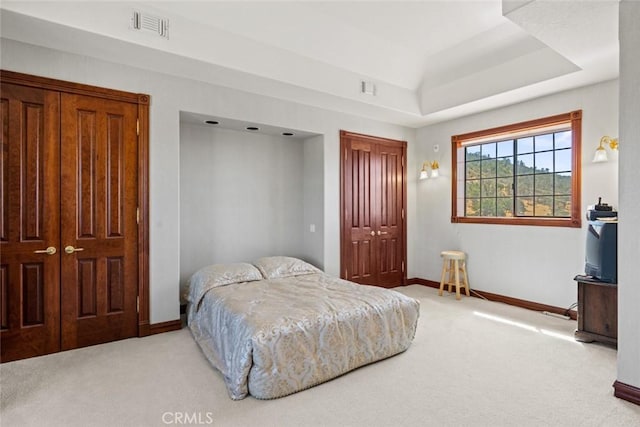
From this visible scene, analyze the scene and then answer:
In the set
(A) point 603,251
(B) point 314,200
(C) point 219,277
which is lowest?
(C) point 219,277

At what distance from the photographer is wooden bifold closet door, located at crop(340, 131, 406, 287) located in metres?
5.13

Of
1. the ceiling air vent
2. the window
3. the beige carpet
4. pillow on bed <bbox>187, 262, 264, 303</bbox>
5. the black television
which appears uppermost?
the ceiling air vent

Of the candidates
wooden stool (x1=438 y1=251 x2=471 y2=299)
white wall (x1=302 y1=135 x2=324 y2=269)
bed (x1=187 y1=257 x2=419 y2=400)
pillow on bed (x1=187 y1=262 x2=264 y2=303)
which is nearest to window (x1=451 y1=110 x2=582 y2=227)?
wooden stool (x1=438 y1=251 x2=471 y2=299)

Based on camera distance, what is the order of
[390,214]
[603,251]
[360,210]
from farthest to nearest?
1. [390,214]
2. [360,210]
3. [603,251]

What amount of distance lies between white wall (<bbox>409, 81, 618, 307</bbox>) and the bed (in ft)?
7.25

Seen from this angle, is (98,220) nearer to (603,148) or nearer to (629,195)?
(629,195)

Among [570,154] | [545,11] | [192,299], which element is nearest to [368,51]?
[545,11]

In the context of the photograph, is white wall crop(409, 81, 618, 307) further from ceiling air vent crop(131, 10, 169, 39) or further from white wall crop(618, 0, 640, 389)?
ceiling air vent crop(131, 10, 169, 39)

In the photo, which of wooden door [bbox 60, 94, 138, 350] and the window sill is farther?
the window sill

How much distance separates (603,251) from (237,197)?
13.6ft

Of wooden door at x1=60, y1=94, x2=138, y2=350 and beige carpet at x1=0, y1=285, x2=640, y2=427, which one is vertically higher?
wooden door at x1=60, y1=94, x2=138, y2=350

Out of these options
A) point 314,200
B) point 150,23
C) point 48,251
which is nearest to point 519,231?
point 314,200

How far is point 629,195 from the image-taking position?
7.77 feet

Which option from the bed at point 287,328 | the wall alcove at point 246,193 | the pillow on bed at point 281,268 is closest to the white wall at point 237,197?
the wall alcove at point 246,193
